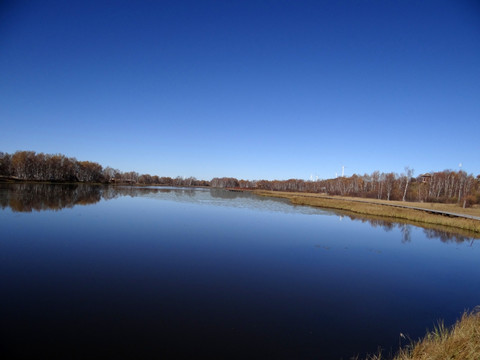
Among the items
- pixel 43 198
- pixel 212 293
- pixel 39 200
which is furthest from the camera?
pixel 43 198

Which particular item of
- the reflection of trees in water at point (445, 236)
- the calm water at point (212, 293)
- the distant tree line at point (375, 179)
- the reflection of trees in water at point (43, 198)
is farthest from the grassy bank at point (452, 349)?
the distant tree line at point (375, 179)

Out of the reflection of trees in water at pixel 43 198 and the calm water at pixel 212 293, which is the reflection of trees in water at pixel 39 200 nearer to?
the reflection of trees in water at pixel 43 198

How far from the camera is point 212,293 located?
7.52 m

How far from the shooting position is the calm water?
517 centimetres

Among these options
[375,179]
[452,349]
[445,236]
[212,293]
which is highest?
[375,179]

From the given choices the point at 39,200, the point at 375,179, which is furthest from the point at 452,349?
the point at 375,179

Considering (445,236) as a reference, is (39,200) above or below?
below

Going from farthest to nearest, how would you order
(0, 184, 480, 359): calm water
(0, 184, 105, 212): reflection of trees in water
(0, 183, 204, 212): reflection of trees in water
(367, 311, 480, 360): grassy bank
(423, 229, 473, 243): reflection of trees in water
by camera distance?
(0, 183, 204, 212): reflection of trees in water → (0, 184, 105, 212): reflection of trees in water → (423, 229, 473, 243): reflection of trees in water → (0, 184, 480, 359): calm water → (367, 311, 480, 360): grassy bank

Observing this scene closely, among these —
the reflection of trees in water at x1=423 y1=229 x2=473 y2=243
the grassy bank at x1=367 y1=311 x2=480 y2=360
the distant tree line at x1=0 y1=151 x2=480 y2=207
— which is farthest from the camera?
the distant tree line at x1=0 y1=151 x2=480 y2=207

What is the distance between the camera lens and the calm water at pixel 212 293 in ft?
17.0

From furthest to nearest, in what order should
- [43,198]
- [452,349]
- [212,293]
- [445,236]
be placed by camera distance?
[43,198]
[445,236]
[212,293]
[452,349]

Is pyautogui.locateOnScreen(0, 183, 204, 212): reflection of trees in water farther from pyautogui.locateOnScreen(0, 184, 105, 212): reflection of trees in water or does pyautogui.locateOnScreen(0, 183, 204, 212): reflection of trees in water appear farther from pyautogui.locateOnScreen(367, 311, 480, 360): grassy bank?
pyautogui.locateOnScreen(367, 311, 480, 360): grassy bank

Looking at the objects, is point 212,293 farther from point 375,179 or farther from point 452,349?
point 375,179

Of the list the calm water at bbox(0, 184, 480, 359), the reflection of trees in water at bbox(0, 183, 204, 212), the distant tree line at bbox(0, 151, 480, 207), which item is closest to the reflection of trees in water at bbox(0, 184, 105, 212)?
the reflection of trees in water at bbox(0, 183, 204, 212)
